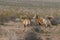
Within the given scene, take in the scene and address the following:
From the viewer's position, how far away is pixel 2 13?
490 cm

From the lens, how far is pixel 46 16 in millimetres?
4859

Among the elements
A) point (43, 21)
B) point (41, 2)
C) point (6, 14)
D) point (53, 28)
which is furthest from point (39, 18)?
point (41, 2)

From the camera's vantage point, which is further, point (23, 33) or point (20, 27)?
point (20, 27)

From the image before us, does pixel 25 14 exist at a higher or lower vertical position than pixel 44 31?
higher

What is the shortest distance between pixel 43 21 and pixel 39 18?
0.12m

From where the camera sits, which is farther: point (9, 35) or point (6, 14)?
point (6, 14)

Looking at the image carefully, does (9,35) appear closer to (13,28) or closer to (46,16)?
(13,28)

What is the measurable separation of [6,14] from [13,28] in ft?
1.85

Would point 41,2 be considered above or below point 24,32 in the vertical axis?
above

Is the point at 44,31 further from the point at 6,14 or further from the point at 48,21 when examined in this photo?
the point at 6,14

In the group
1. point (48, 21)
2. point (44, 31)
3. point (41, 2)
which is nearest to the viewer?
point (44, 31)

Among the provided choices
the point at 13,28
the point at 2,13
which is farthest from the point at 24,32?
the point at 2,13

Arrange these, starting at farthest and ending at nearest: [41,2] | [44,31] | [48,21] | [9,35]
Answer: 1. [41,2]
2. [48,21]
3. [44,31]
4. [9,35]

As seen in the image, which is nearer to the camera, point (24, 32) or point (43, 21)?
point (24, 32)
